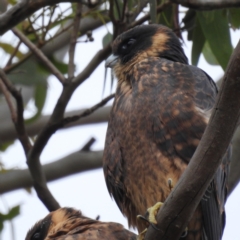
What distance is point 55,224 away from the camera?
14.0ft

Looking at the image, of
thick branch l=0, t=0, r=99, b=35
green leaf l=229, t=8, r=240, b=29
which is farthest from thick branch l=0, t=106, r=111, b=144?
thick branch l=0, t=0, r=99, b=35

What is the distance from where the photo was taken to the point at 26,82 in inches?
193

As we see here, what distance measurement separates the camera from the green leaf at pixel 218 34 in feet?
14.8

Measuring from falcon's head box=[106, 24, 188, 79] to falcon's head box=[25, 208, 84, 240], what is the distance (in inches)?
33.7

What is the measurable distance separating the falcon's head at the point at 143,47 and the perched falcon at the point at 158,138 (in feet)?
0.47

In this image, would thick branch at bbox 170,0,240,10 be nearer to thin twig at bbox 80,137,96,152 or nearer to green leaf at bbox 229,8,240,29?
green leaf at bbox 229,8,240,29

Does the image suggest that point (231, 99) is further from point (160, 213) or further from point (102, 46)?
point (102, 46)

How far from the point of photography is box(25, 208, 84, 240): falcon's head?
4.15 metres

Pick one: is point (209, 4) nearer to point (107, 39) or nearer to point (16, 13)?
point (16, 13)

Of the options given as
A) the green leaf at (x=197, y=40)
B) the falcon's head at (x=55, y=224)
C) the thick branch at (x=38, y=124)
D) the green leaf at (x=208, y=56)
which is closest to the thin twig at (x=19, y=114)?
the falcon's head at (x=55, y=224)

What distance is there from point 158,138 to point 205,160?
2.70 feet

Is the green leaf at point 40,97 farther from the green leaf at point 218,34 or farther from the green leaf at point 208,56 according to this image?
the green leaf at point 218,34

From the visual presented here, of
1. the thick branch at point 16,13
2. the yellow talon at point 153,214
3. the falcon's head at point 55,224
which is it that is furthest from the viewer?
the falcon's head at point 55,224

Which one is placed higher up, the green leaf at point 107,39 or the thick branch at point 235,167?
the green leaf at point 107,39
